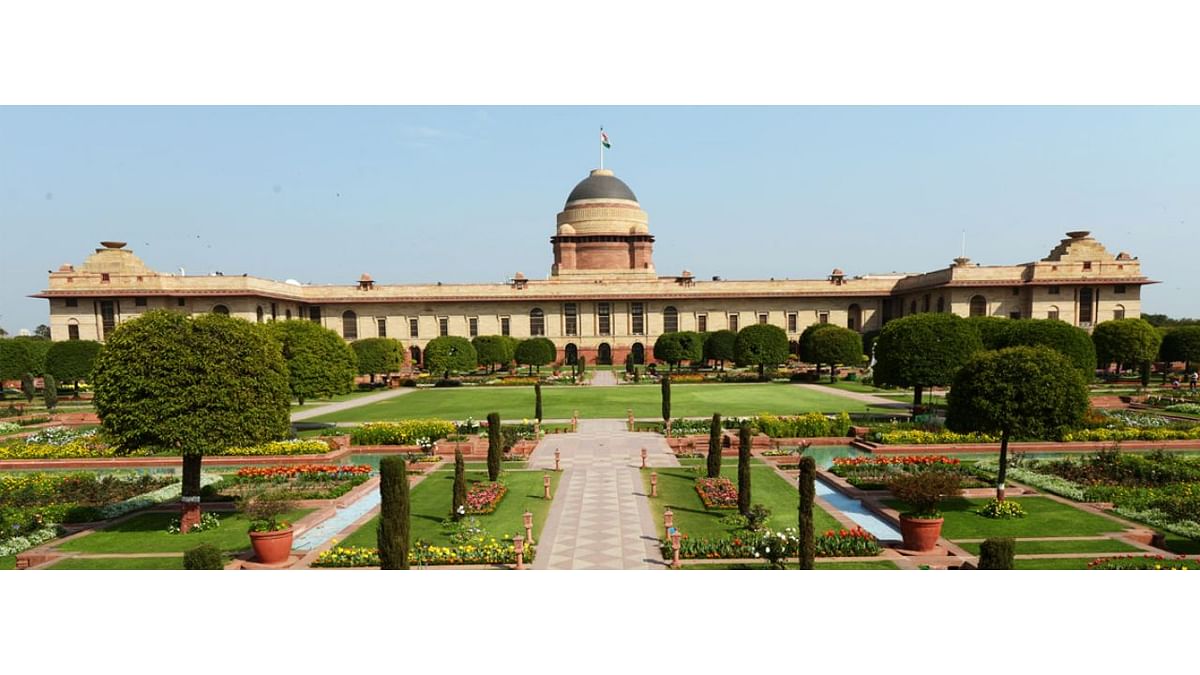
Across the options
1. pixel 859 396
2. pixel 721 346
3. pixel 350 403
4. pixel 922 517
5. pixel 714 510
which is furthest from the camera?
pixel 721 346

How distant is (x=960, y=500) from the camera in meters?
15.0

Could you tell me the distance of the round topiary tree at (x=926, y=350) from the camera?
25469 millimetres

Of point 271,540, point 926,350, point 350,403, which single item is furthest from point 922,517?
point 350,403

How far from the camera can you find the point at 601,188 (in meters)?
64.2

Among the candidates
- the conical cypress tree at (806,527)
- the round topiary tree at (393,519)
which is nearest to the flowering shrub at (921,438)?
the conical cypress tree at (806,527)

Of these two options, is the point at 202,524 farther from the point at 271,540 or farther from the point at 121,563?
the point at 271,540

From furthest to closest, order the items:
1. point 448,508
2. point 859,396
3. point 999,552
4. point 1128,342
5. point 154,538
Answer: point 1128,342 → point 859,396 → point 448,508 → point 154,538 → point 999,552

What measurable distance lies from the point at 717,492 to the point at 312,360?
15592mm

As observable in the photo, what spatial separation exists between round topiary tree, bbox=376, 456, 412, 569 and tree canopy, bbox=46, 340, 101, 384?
3597 centimetres

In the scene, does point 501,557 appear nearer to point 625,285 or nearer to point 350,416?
point 350,416

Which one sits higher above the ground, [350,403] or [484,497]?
[350,403]

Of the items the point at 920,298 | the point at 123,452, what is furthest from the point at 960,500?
the point at 920,298

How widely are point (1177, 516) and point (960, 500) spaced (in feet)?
12.1

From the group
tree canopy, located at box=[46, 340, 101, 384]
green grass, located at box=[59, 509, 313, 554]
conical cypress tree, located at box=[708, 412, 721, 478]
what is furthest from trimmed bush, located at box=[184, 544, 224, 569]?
tree canopy, located at box=[46, 340, 101, 384]
